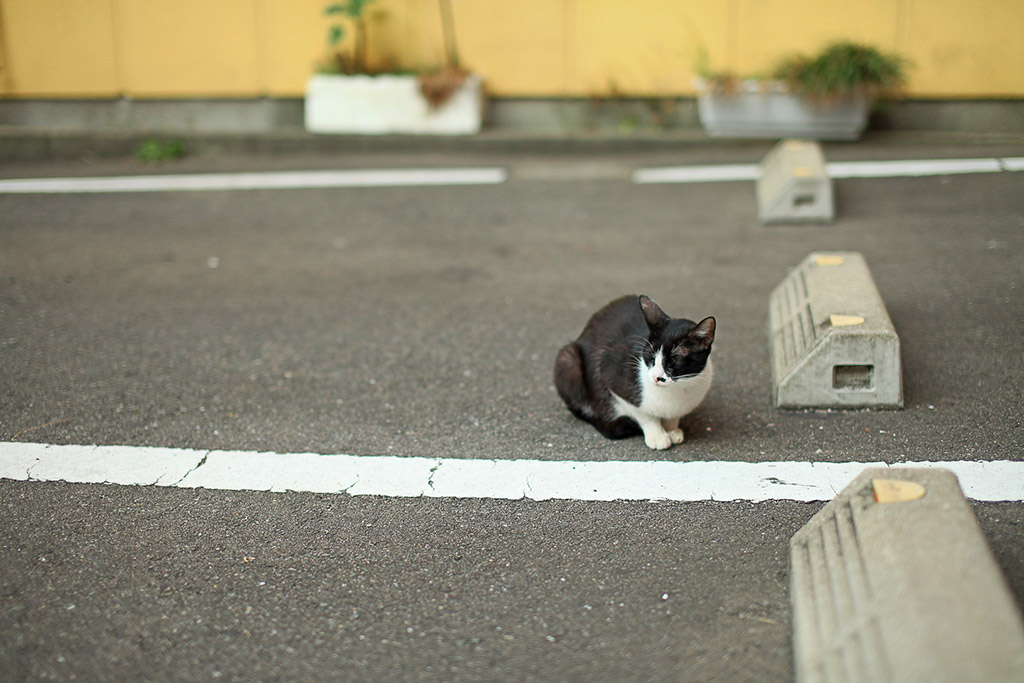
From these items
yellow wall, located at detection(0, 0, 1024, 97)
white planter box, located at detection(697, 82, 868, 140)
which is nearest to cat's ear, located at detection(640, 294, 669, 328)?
white planter box, located at detection(697, 82, 868, 140)

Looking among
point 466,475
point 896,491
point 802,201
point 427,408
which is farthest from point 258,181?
point 896,491

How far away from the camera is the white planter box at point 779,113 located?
30.0ft

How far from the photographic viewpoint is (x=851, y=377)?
13.5 ft

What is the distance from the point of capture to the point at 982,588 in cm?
223

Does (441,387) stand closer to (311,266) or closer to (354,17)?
(311,266)

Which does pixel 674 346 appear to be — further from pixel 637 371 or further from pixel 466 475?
pixel 466 475

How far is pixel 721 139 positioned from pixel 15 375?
23.6 ft

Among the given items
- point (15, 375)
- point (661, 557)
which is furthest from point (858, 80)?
point (15, 375)

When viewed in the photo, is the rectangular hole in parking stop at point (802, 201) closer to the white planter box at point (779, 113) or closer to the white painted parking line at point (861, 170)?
the white painted parking line at point (861, 170)

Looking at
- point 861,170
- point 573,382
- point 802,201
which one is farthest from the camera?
point 861,170

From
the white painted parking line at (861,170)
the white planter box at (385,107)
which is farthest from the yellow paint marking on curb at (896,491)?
the white planter box at (385,107)

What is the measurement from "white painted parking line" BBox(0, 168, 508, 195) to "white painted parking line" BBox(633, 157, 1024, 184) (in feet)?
5.07

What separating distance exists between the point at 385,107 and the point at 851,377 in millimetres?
7120

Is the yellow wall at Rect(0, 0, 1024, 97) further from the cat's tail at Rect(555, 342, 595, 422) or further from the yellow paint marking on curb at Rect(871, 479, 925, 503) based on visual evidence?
the yellow paint marking on curb at Rect(871, 479, 925, 503)
